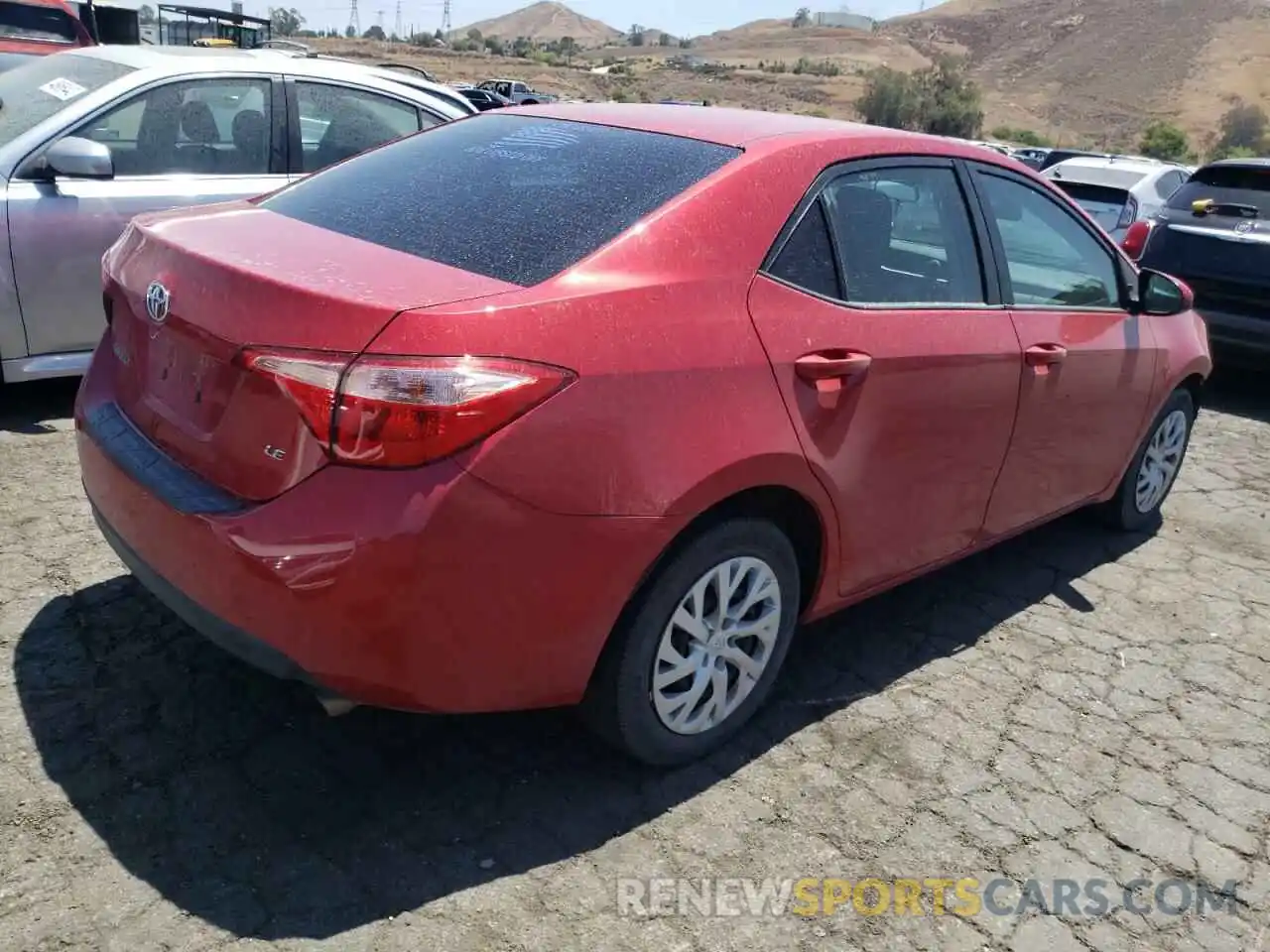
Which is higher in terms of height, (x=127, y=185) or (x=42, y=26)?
(x=42, y=26)

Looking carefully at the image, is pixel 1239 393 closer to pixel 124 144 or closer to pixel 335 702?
pixel 124 144

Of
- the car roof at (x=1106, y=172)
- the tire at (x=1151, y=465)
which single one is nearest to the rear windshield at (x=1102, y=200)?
the car roof at (x=1106, y=172)

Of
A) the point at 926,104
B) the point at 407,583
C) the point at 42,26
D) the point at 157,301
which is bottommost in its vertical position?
the point at 926,104

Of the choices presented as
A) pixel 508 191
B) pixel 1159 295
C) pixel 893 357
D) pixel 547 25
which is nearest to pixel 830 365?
pixel 893 357

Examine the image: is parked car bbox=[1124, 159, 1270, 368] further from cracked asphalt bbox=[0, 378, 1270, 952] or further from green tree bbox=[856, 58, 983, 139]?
green tree bbox=[856, 58, 983, 139]

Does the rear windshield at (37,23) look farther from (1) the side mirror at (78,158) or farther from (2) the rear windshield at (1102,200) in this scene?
(2) the rear windshield at (1102,200)

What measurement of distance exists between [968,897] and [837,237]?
172 centimetres

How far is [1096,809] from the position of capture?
3018 mm

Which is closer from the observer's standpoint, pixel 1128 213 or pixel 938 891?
pixel 938 891

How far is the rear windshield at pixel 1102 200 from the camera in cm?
1029

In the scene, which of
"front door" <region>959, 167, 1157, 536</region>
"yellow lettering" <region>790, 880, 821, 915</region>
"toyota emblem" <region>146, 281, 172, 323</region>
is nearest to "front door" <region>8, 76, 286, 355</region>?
"toyota emblem" <region>146, 281, 172, 323</region>

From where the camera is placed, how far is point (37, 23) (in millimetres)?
11461

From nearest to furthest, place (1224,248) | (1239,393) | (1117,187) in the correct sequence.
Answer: (1224,248), (1239,393), (1117,187)

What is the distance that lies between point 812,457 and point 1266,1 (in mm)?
96456
